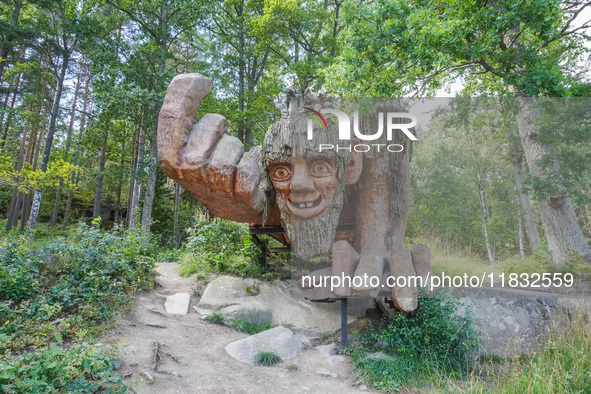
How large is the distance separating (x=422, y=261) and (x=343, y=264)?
0.88m

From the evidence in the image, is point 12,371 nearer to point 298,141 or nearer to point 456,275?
point 298,141

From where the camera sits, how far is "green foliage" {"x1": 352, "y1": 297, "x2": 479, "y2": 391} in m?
3.62

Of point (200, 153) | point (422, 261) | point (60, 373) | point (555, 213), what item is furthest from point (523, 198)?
point (60, 373)

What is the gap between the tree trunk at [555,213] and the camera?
3695mm

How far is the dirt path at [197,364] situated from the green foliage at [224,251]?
186 cm

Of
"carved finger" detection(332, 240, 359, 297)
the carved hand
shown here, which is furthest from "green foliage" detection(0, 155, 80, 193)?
"carved finger" detection(332, 240, 359, 297)

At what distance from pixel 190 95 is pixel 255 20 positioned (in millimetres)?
10671

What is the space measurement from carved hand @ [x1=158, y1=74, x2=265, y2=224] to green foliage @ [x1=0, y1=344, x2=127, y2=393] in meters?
1.96

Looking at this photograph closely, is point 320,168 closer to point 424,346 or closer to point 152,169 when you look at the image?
point 424,346

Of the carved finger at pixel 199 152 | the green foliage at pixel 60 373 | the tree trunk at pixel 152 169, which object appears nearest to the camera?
the green foliage at pixel 60 373

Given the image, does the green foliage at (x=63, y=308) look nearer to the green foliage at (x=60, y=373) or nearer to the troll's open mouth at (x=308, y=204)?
the green foliage at (x=60, y=373)

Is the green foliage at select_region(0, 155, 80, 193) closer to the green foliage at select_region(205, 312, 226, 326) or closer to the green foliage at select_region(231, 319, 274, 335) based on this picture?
the green foliage at select_region(205, 312, 226, 326)

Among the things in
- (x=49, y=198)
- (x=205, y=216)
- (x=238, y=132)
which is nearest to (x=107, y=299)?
(x=238, y=132)

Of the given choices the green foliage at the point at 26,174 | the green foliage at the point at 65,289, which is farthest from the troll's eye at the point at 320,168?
the green foliage at the point at 26,174
